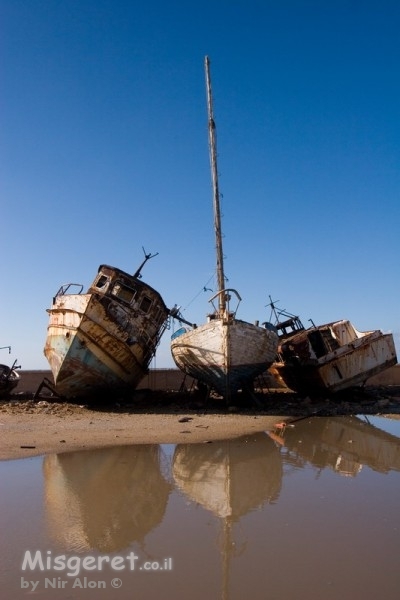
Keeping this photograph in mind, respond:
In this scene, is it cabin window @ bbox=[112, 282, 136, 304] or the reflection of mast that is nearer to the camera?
the reflection of mast

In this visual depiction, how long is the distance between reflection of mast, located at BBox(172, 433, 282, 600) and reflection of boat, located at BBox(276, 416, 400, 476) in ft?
2.22

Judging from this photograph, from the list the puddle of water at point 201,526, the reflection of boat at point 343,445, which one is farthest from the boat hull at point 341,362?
the puddle of water at point 201,526

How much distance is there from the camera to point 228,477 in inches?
267

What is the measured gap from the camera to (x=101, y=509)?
17.3 ft

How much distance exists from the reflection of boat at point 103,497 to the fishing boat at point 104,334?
7291mm

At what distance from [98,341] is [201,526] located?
11.4 m

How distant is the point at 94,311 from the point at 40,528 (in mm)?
11154

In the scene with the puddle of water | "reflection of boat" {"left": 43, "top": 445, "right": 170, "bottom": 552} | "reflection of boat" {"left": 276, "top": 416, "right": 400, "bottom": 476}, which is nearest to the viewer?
the puddle of water

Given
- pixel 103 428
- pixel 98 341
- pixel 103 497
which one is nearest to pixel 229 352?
pixel 98 341

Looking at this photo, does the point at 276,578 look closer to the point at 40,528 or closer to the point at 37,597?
the point at 37,597

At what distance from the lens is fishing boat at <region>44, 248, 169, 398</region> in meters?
15.5

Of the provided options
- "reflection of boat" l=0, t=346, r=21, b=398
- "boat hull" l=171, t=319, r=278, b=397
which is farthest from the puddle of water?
"reflection of boat" l=0, t=346, r=21, b=398

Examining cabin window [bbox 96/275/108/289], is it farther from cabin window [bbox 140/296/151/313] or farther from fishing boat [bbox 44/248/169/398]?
cabin window [bbox 140/296/151/313]

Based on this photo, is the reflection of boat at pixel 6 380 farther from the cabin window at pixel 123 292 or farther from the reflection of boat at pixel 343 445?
the reflection of boat at pixel 343 445
